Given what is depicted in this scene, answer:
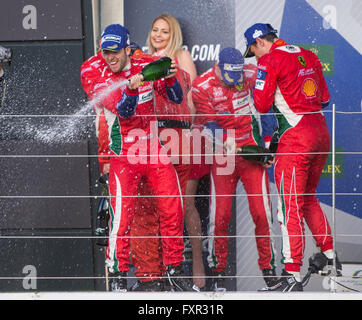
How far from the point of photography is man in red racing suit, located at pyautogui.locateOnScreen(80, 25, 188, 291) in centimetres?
387

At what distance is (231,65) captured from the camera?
14.3 feet

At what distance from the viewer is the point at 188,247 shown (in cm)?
484

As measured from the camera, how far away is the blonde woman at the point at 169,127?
429 cm

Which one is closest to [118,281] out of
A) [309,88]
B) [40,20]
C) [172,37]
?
[309,88]

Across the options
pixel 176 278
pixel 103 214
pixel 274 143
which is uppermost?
pixel 274 143

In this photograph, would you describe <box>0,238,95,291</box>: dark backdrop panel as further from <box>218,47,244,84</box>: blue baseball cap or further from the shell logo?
the shell logo

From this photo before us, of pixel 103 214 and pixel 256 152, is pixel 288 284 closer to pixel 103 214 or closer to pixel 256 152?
pixel 256 152

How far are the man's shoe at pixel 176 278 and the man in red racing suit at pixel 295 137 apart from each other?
564 millimetres

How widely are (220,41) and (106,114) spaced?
111 centimetres

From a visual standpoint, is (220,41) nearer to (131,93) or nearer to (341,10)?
(341,10)

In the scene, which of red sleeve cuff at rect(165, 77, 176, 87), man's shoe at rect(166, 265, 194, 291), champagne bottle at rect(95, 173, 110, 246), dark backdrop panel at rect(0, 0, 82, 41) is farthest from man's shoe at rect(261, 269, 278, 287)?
dark backdrop panel at rect(0, 0, 82, 41)

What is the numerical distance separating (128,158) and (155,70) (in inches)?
22.4

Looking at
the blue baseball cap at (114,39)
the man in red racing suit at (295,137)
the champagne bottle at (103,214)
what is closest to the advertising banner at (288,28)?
the man in red racing suit at (295,137)
